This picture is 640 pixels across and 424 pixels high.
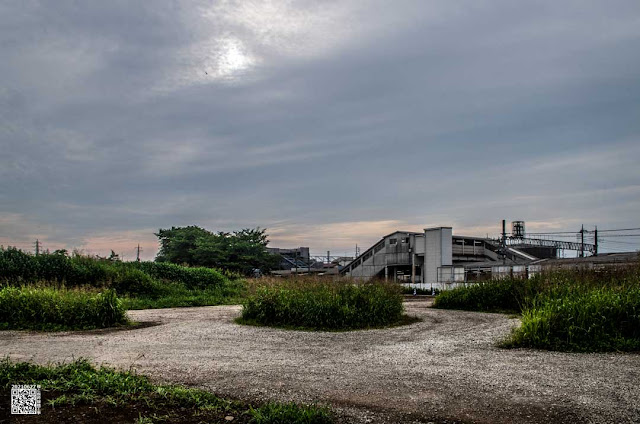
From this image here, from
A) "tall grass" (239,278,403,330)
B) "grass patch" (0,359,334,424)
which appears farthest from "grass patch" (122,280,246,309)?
"grass patch" (0,359,334,424)

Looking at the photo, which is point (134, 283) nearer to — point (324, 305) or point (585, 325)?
point (324, 305)

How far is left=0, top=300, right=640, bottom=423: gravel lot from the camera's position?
15.4 ft

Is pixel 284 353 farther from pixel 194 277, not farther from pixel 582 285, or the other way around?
pixel 194 277

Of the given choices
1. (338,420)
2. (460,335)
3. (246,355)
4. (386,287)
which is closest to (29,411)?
Answer: (338,420)

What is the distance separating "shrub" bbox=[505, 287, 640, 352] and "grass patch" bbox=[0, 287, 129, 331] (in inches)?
339

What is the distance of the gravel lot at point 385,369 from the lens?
15.4 ft

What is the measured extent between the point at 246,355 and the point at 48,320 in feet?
21.8

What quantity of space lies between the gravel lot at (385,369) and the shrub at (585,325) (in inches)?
19.1

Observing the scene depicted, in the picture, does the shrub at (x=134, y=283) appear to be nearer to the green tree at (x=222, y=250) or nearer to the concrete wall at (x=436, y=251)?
the green tree at (x=222, y=250)

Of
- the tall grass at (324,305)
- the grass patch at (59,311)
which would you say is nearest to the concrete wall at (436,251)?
the tall grass at (324,305)

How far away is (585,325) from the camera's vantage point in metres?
8.28

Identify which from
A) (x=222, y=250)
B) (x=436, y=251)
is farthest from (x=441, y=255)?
(x=222, y=250)

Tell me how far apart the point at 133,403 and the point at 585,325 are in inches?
279

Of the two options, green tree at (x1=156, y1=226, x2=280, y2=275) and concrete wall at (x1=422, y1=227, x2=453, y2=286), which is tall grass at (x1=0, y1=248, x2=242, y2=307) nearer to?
green tree at (x1=156, y1=226, x2=280, y2=275)
